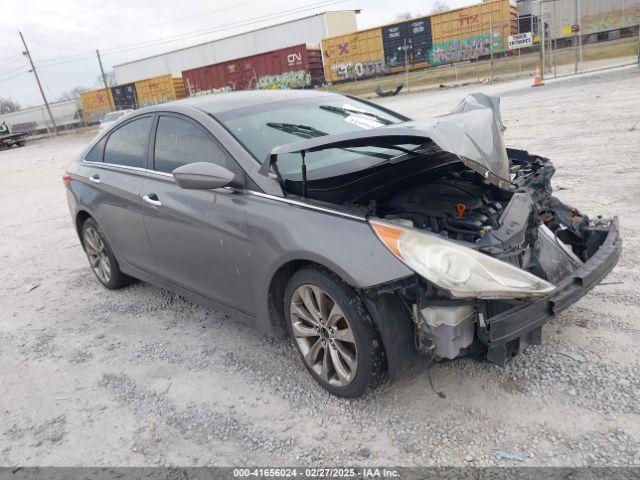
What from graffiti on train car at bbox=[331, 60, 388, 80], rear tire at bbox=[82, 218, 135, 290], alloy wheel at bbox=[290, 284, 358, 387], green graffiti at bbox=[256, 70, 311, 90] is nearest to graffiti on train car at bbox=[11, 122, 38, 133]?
green graffiti at bbox=[256, 70, 311, 90]

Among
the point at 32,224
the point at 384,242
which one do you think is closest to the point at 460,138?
the point at 384,242

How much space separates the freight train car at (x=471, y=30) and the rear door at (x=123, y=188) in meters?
29.3

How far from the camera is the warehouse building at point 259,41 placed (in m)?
50.6

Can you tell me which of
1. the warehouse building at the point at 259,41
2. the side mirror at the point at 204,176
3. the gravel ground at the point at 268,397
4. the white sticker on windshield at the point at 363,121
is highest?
the warehouse building at the point at 259,41

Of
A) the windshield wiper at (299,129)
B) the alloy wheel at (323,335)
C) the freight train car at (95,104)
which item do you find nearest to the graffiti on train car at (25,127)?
the freight train car at (95,104)

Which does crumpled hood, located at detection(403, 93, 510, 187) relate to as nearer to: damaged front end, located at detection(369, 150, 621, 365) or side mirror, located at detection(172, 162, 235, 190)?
damaged front end, located at detection(369, 150, 621, 365)

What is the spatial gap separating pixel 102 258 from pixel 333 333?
3.17 metres

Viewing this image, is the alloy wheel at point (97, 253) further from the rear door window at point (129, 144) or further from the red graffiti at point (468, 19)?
the red graffiti at point (468, 19)

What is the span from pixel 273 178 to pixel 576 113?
1044 cm

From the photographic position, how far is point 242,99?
13.2ft

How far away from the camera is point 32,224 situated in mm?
8883

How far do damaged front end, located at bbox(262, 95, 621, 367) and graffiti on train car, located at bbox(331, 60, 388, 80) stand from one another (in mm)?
34738

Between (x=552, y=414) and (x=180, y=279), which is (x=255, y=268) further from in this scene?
(x=552, y=414)

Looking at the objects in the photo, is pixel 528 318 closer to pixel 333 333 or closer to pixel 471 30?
pixel 333 333
